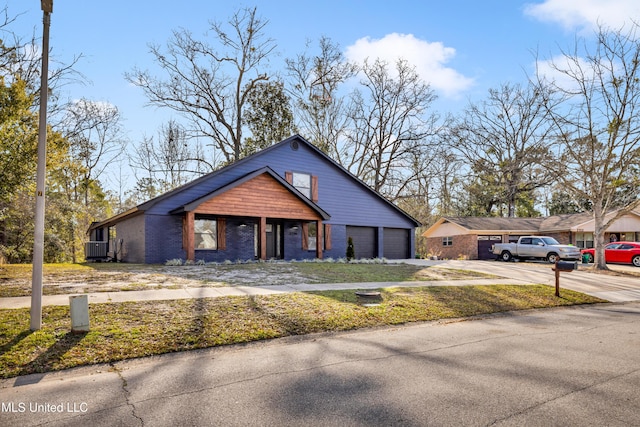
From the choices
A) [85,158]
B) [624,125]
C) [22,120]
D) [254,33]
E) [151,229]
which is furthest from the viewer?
[85,158]

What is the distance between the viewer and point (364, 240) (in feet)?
79.3

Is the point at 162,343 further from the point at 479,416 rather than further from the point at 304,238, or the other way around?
the point at 304,238

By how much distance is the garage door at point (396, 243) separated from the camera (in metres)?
25.1

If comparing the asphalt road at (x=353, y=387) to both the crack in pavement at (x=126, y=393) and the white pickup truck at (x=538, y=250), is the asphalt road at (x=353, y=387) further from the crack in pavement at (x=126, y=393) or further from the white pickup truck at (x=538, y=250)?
the white pickup truck at (x=538, y=250)

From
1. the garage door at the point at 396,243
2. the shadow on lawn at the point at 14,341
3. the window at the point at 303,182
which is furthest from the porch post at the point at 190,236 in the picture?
the garage door at the point at 396,243

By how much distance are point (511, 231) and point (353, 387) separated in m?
33.4

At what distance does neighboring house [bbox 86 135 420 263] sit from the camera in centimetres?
1717

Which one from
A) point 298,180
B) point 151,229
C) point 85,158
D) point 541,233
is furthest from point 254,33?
point 541,233

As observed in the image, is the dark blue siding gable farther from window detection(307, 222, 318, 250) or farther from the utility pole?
the utility pole

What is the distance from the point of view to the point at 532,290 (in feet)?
40.7

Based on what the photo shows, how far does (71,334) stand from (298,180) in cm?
1668

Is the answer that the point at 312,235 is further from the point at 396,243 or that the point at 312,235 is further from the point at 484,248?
the point at 484,248

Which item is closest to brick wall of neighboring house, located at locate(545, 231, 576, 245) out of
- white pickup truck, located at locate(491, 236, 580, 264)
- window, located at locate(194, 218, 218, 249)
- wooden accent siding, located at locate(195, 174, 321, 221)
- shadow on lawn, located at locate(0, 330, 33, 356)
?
white pickup truck, located at locate(491, 236, 580, 264)

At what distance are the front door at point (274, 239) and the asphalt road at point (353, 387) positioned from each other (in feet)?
47.2
